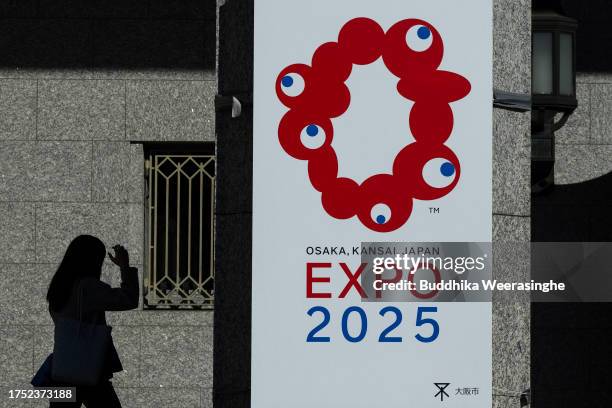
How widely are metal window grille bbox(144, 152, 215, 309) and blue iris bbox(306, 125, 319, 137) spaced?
5190mm

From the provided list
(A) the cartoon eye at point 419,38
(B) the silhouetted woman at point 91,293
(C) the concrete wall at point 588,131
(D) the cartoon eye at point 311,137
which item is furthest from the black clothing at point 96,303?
(C) the concrete wall at point 588,131

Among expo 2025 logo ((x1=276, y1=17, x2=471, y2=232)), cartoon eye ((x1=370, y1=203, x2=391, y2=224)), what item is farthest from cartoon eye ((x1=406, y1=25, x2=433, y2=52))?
cartoon eye ((x1=370, y1=203, x2=391, y2=224))

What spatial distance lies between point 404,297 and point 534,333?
5524mm

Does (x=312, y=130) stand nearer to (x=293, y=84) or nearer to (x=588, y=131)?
(x=293, y=84)

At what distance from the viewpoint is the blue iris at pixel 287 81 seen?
5309 millimetres

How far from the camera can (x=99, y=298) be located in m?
7.83

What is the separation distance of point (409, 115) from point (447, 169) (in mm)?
288

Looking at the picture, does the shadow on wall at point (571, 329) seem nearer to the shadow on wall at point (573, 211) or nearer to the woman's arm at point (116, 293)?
the shadow on wall at point (573, 211)

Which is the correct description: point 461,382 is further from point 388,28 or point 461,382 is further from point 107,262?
point 107,262

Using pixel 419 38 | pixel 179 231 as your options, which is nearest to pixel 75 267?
pixel 179 231

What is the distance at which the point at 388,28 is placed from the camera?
5340 mm

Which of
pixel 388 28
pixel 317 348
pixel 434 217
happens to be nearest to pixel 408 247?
pixel 434 217

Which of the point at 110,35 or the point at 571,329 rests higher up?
the point at 110,35

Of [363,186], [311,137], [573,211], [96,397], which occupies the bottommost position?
[96,397]
